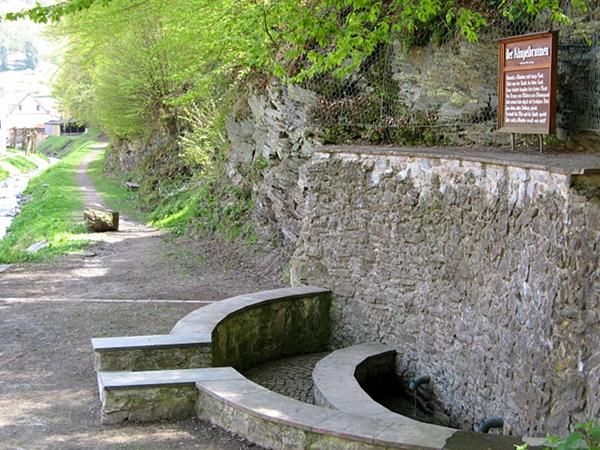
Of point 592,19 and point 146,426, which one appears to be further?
point 592,19

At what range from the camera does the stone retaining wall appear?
20.7 ft

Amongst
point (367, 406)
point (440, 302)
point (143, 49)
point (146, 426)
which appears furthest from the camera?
point (143, 49)

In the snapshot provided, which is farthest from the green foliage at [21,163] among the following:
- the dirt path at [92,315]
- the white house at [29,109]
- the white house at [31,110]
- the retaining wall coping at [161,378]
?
the white house at [31,110]

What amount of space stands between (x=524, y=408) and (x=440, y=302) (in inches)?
83.6

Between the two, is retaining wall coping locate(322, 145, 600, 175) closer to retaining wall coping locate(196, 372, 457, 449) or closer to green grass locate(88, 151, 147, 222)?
retaining wall coping locate(196, 372, 457, 449)

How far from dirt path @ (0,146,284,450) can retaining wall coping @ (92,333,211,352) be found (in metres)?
0.48

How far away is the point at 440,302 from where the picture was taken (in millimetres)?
8922

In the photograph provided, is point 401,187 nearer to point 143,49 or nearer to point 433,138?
point 433,138

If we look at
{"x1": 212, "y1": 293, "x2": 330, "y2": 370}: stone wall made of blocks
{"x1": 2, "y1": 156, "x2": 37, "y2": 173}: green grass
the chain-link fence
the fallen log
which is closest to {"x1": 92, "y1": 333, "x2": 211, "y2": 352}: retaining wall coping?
{"x1": 212, "y1": 293, "x2": 330, "y2": 370}: stone wall made of blocks

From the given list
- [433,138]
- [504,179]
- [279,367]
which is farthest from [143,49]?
[504,179]

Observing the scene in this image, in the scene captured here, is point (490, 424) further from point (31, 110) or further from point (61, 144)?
point (31, 110)

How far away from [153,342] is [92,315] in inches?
150

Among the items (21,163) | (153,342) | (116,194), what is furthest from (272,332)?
(21,163)

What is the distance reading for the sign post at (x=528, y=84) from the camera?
318 inches
